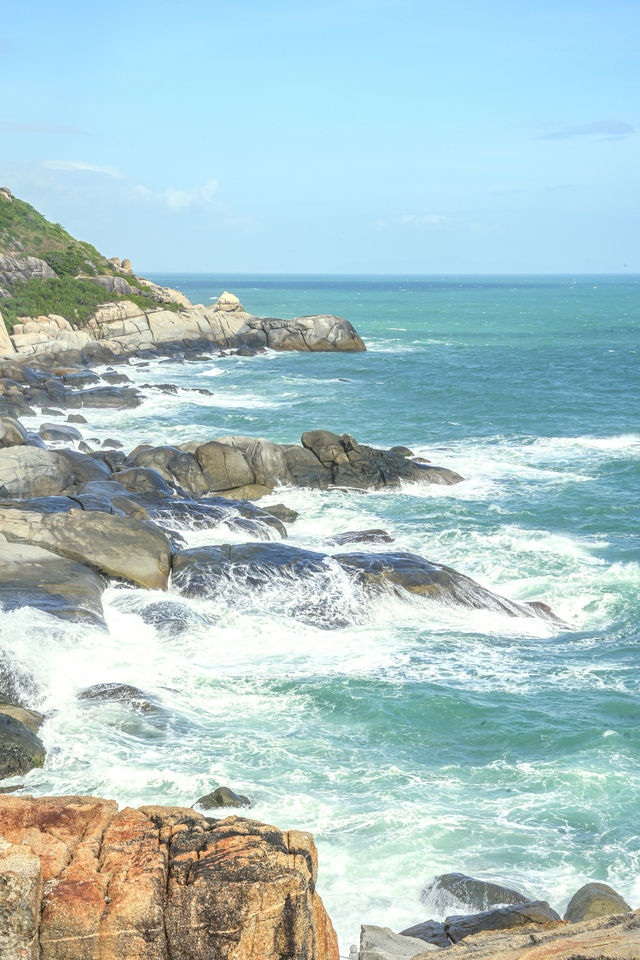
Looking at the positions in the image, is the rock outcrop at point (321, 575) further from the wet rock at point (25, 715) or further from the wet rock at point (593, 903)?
the wet rock at point (593, 903)

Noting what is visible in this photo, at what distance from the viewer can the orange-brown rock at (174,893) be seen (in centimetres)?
668

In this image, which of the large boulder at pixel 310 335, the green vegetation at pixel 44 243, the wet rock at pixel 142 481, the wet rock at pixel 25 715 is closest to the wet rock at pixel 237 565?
the wet rock at pixel 142 481

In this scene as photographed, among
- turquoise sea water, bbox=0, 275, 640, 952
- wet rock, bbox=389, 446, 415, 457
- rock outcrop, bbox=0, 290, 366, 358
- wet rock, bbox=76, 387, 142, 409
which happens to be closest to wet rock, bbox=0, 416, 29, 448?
Answer: turquoise sea water, bbox=0, 275, 640, 952

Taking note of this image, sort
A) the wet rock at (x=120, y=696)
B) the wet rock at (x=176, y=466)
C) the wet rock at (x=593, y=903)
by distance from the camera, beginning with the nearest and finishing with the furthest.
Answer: the wet rock at (x=593, y=903) < the wet rock at (x=120, y=696) < the wet rock at (x=176, y=466)

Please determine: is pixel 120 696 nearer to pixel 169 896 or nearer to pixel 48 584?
pixel 48 584

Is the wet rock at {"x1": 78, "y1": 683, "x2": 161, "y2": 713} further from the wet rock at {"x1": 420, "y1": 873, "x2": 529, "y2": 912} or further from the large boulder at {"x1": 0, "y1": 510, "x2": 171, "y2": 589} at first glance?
the wet rock at {"x1": 420, "y1": 873, "x2": 529, "y2": 912}

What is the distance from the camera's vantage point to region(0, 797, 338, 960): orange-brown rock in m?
6.68

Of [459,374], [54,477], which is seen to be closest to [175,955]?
[54,477]

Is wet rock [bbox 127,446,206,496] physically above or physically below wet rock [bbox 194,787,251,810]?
above

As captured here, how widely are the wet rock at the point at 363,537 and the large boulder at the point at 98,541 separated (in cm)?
635

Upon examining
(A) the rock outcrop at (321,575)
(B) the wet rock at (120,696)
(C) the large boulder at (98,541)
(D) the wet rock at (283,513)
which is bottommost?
(B) the wet rock at (120,696)

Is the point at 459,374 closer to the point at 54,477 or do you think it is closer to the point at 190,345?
→ the point at 190,345

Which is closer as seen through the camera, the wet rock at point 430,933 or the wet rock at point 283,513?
the wet rock at point 430,933

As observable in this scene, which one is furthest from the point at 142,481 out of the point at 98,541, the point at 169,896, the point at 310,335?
the point at 310,335
